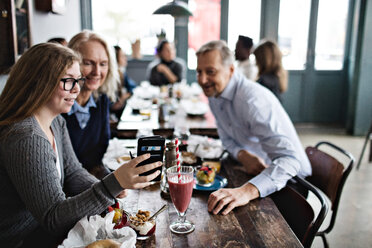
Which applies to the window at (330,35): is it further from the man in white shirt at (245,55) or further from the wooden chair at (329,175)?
the wooden chair at (329,175)

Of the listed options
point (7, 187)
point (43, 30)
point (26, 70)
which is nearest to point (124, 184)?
point (7, 187)

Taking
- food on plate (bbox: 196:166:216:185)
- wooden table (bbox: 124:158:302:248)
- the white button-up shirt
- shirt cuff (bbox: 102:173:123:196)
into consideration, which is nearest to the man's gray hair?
the white button-up shirt

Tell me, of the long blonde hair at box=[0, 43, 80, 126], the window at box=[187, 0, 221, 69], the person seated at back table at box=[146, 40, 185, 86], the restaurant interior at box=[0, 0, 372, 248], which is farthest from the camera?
the window at box=[187, 0, 221, 69]

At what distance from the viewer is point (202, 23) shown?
21.3ft

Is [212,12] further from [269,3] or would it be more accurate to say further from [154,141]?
[154,141]

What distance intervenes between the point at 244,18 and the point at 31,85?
5509 millimetres

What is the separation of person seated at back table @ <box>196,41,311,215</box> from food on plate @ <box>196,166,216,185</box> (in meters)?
0.15

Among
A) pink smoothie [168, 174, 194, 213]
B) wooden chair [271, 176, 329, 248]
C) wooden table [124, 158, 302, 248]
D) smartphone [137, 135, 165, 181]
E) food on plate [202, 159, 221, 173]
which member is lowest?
wooden chair [271, 176, 329, 248]

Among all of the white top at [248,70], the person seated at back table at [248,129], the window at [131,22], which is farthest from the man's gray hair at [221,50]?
the window at [131,22]

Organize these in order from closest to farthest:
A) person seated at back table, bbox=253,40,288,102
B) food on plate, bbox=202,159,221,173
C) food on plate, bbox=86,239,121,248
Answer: food on plate, bbox=86,239,121,248
food on plate, bbox=202,159,221,173
person seated at back table, bbox=253,40,288,102

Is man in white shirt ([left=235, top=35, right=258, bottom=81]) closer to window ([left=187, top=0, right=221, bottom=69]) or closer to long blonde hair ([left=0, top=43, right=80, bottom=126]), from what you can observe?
window ([left=187, top=0, right=221, bottom=69])

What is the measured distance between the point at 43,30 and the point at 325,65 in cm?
466

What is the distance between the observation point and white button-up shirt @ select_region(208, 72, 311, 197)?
1.60m

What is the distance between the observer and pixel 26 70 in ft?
4.14
